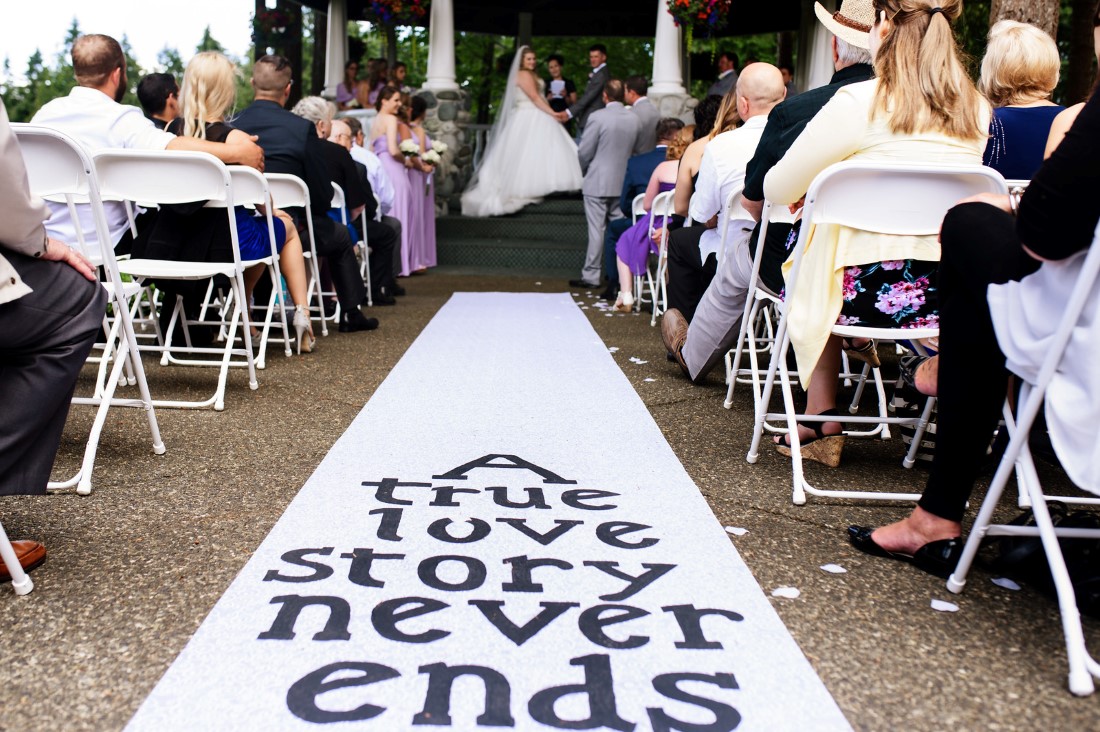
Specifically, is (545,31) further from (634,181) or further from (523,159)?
(634,181)

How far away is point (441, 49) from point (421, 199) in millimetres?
3300

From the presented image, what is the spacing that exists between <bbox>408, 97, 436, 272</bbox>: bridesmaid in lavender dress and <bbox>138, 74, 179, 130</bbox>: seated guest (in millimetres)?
4358

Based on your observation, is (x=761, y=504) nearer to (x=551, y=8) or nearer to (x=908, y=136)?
(x=908, y=136)

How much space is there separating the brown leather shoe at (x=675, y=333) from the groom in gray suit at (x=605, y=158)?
4.63m

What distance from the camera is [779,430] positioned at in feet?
11.9

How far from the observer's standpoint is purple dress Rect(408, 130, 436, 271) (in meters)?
10.9

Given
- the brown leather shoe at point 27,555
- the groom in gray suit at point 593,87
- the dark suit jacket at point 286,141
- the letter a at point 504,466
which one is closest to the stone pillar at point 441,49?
the groom in gray suit at point 593,87

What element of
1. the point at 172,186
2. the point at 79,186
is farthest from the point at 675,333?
the point at 79,186

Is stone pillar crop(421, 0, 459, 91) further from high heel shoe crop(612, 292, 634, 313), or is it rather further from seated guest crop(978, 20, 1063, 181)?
seated guest crop(978, 20, 1063, 181)

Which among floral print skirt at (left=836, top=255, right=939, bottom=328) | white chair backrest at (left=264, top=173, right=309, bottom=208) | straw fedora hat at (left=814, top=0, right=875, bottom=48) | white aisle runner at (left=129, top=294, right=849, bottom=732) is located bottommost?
white aisle runner at (left=129, top=294, right=849, bottom=732)

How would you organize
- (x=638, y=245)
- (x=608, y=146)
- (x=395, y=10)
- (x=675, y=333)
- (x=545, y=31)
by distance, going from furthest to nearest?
(x=545, y=31)
(x=395, y=10)
(x=608, y=146)
(x=638, y=245)
(x=675, y=333)

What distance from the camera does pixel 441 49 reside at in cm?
1348

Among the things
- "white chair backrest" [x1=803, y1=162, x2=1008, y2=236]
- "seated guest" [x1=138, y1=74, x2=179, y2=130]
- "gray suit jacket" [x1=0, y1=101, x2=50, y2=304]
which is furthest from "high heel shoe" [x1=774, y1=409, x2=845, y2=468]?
"seated guest" [x1=138, y1=74, x2=179, y2=130]

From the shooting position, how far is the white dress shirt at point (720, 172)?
4.99 m
